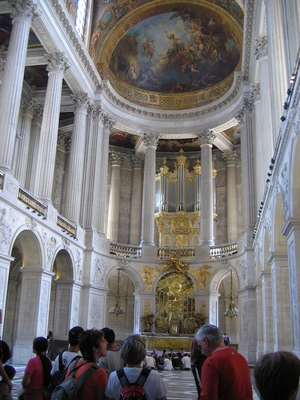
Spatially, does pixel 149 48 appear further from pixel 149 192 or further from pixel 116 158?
pixel 149 192

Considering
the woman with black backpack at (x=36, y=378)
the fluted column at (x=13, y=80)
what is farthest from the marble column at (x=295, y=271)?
the fluted column at (x=13, y=80)

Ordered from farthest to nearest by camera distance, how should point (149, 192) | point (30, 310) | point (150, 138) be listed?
point (150, 138) < point (149, 192) < point (30, 310)

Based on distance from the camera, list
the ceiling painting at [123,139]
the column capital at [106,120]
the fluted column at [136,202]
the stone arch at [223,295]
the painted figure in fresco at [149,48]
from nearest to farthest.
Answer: the stone arch at [223,295] → the column capital at [106,120] → the painted figure in fresco at [149,48] → the ceiling painting at [123,139] → the fluted column at [136,202]

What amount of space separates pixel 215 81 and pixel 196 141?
443cm

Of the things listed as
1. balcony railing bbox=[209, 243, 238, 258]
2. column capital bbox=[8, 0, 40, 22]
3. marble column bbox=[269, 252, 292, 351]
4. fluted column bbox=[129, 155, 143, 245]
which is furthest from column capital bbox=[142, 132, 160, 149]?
marble column bbox=[269, 252, 292, 351]

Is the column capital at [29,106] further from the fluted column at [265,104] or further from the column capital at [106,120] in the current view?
the fluted column at [265,104]

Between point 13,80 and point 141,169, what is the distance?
16373 millimetres

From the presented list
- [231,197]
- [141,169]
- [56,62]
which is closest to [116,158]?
[141,169]

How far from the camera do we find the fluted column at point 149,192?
2720cm

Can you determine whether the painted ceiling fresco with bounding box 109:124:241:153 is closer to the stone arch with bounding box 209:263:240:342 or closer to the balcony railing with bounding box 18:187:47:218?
the stone arch with bounding box 209:263:240:342

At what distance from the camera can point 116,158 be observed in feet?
104

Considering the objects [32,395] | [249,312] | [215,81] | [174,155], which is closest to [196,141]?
[174,155]

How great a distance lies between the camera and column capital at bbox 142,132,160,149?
28.6 m

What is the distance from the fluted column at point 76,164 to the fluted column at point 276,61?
464 inches
